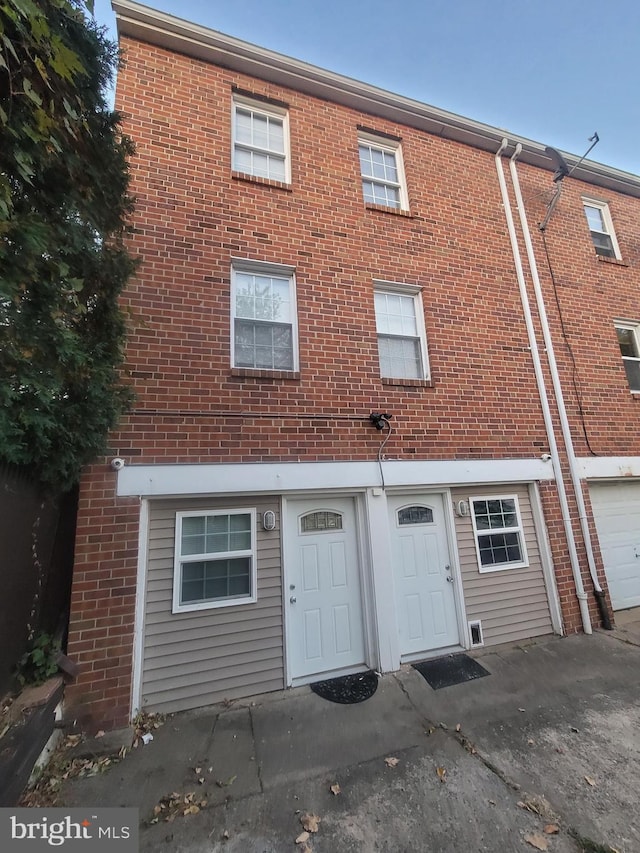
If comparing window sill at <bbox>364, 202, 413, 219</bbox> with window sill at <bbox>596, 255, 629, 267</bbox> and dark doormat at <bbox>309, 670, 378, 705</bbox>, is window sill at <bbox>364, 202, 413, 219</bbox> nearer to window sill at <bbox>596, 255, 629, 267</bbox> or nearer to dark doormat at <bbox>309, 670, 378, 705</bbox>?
window sill at <bbox>596, 255, 629, 267</bbox>

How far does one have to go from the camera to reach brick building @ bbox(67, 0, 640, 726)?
4207 mm

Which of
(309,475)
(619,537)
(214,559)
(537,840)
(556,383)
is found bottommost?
(537,840)

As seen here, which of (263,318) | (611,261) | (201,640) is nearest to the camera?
(201,640)

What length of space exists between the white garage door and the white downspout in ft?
2.15

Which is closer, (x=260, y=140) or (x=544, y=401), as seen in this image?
(x=260, y=140)

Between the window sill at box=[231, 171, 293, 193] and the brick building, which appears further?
the window sill at box=[231, 171, 293, 193]

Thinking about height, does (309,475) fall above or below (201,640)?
above

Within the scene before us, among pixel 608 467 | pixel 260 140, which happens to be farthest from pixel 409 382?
pixel 260 140

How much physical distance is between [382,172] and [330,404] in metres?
4.57

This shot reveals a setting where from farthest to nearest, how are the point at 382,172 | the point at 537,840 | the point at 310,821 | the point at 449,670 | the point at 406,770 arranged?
1. the point at 382,172
2. the point at 449,670
3. the point at 406,770
4. the point at 310,821
5. the point at 537,840

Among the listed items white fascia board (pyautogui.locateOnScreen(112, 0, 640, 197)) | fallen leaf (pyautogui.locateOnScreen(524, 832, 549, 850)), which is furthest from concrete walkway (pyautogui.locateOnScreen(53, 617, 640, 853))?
white fascia board (pyautogui.locateOnScreen(112, 0, 640, 197))

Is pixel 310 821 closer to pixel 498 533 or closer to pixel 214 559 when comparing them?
pixel 214 559

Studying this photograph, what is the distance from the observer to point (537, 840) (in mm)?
2424

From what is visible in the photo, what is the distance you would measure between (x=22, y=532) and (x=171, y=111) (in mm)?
5844
